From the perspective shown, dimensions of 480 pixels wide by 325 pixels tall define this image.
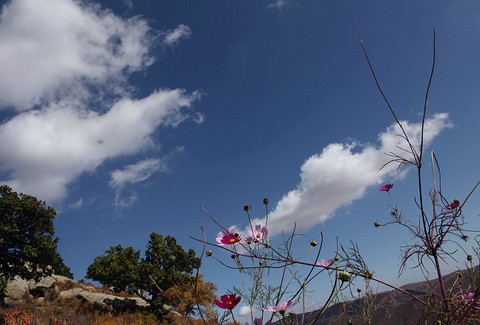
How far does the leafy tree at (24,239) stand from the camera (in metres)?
9.62

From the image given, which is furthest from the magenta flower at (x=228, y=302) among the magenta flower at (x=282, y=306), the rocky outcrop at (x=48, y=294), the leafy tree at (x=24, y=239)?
the rocky outcrop at (x=48, y=294)

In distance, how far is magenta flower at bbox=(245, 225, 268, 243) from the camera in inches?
46.3

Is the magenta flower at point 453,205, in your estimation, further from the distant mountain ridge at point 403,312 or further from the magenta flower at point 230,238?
the magenta flower at point 230,238

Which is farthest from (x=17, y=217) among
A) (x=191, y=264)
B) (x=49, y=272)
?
(x=191, y=264)

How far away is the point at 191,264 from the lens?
16844 millimetres

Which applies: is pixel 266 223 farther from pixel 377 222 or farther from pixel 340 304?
pixel 377 222

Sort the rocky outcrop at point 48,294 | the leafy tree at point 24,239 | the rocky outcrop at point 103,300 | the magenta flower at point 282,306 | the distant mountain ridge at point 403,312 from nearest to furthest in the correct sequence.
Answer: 1. the magenta flower at point 282,306
2. the distant mountain ridge at point 403,312
3. the leafy tree at point 24,239
4. the rocky outcrop at point 48,294
5. the rocky outcrop at point 103,300

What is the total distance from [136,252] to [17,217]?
26.7ft

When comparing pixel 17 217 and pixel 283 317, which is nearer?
pixel 283 317

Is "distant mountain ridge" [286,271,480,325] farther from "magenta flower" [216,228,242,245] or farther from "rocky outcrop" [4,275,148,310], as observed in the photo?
"rocky outcrop" [4,275,148,310]

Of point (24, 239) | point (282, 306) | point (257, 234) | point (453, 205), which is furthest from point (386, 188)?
point (24, 239)

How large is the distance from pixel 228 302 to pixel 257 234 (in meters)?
0.34

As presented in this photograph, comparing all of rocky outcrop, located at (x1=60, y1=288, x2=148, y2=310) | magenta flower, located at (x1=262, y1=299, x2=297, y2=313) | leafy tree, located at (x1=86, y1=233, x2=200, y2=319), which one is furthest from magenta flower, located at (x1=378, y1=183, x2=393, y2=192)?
rocky outcrop, located at (x1=60, y1=288, x2=148, y2=310)

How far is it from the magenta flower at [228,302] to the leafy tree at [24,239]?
11682 mm
